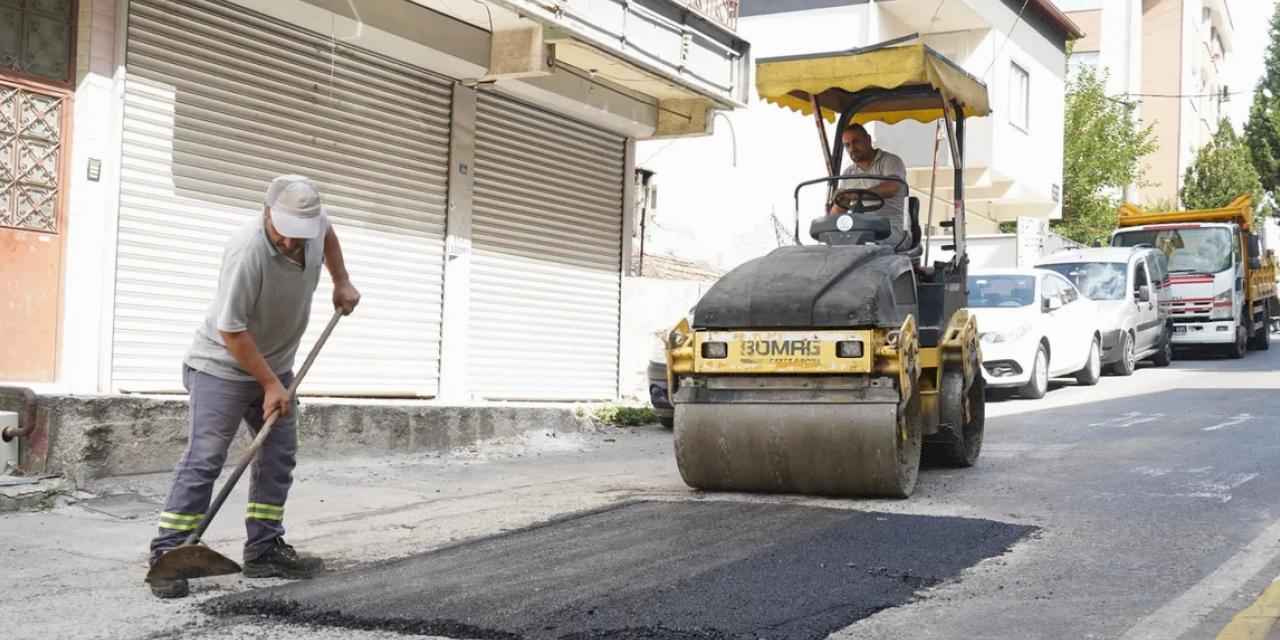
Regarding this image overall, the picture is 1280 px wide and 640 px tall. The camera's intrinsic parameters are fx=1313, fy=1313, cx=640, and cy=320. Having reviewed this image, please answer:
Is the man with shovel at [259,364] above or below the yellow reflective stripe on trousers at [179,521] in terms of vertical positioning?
above

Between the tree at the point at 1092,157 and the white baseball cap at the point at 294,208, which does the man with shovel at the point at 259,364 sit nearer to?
the white baseball cap at the point at 294,208

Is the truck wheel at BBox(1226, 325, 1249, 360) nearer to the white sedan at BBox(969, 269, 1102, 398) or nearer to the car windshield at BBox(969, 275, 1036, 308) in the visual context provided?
the white sedan at BBox(969, 269, 1102, 398)

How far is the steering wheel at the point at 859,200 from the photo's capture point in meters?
8.96

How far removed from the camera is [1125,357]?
19203 millimetres

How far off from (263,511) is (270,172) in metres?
5.59

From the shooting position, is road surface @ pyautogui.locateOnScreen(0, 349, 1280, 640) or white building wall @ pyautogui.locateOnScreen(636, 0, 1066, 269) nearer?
road surface @ pyautogui.locateOnScreen(0, 349, 1280, 640)

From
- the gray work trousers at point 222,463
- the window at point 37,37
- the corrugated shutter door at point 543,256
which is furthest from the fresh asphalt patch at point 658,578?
the corrugated shutter door at point 543,256

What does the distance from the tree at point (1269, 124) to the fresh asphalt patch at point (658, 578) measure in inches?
1558

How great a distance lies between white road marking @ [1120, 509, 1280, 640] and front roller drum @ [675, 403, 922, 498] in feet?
6.46

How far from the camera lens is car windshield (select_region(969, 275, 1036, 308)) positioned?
16.4 meters

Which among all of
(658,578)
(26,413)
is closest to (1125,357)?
(658,578)

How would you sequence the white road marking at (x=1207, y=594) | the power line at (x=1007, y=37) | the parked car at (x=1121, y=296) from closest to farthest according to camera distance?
the white road marking at (x=1207, y=594)
the parked car at (x=1121, y=296)
the power line at (x=1007, y=37)

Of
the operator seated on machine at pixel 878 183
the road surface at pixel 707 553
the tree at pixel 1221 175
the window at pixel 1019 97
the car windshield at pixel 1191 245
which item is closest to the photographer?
the road surface at pixel 707 553

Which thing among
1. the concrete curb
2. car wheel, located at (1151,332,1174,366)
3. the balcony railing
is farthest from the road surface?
car wheel, located at (1151,332,1174,366)
